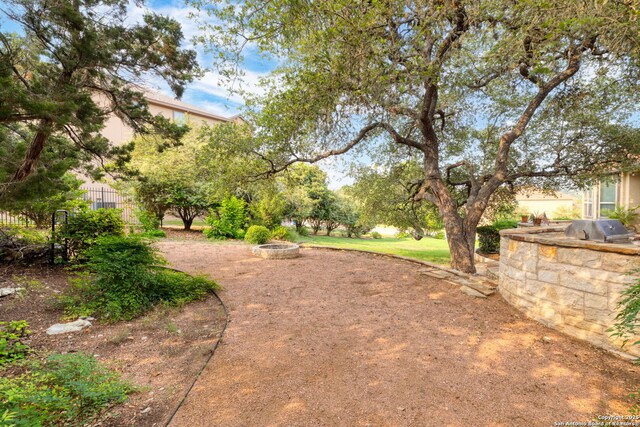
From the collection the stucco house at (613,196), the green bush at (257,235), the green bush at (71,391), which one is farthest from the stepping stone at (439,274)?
the stucco house at (613,196)

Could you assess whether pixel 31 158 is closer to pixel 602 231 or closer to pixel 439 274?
pixel 439 274

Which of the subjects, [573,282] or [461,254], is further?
[461,254]

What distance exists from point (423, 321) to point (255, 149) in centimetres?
507

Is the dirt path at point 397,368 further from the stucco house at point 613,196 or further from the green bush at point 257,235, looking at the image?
the stucco house at point 613,196

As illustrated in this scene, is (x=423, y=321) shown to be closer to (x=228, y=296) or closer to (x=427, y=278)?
(x=427, y=278)

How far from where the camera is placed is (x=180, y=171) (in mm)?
13945

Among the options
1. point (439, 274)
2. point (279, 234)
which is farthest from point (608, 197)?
point (279, 234)

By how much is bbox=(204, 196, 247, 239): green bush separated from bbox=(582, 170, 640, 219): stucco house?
1237 cm

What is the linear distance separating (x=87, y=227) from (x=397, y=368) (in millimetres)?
6297

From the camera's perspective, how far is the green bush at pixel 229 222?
1302 cm

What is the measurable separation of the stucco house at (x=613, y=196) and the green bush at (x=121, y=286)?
11.8 metres

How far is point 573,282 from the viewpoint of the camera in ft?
11.2

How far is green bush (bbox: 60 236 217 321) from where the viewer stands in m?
4.25

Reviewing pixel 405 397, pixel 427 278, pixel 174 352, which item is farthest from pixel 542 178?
pixel 174 352
